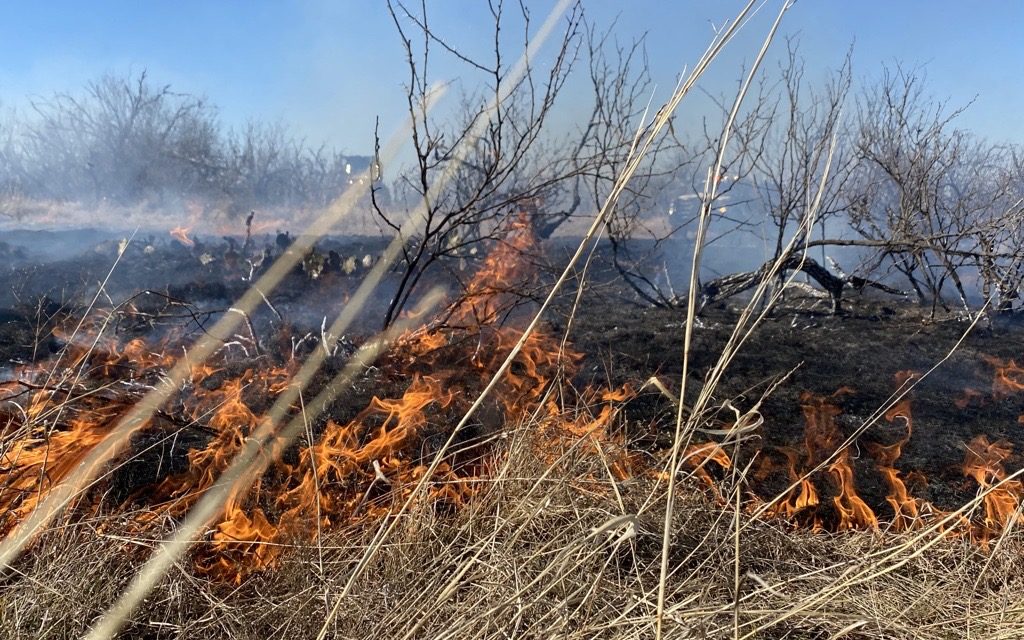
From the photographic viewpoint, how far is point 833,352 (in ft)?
17.1

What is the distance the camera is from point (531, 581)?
1.45 meters

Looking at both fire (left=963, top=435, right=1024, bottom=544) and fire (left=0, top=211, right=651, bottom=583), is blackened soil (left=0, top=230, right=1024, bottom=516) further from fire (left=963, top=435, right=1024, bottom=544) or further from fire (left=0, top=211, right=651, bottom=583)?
fire (left=0, top=211, right=651, bottom=583)

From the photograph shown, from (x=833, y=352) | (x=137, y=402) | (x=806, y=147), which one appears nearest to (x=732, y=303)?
(x=806, y=147)

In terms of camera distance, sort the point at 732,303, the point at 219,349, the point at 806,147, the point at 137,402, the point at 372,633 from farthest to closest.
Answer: the point at 732,303, the point at 806,147, the point at 219,349, the point at 137,402, the point at 372,633

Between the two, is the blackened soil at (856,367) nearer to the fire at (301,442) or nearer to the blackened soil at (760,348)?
the blackened soil at (760,348)

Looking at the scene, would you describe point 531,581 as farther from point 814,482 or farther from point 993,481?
point 993,481

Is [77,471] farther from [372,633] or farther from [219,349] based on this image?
[219,349]

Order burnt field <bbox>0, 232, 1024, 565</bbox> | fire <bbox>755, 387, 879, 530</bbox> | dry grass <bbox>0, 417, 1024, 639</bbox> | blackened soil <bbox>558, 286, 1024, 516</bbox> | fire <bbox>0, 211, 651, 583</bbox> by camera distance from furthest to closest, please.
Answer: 1. blackened soil <bbox>558, 286, 1024, 516</bbox>
2. fire <bbox>755, 387, 879, 530</bbox>
3. burnt field <bbox>0, 232, 1024, 565</bbox>
4. fire <bbox>0, 211, 651, 583</bbox>
5. dry grass <bbox>0, 417, 1024, 639</bbox>

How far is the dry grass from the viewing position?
155 centimetres

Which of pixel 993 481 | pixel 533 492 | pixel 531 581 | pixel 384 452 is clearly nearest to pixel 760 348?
pixel 993 481

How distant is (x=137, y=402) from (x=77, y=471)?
657mm

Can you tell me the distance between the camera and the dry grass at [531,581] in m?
1.55

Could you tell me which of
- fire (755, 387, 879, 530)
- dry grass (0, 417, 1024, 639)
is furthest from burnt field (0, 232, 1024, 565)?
dry grass (0, 417, 1024, 639)

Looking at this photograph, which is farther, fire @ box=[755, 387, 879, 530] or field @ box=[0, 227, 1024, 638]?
fire @ box=[755, 387, 879, 530]
